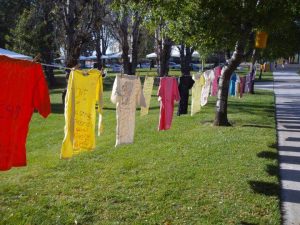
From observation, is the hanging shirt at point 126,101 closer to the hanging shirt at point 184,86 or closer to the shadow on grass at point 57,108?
the hanging shirt at point 184,86

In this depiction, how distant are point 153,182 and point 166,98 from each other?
2120 mm

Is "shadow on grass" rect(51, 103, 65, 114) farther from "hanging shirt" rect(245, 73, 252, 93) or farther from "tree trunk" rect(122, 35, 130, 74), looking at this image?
"hanging shirt" rect(245, 73, 252, 93)

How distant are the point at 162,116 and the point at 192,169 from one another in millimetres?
1323

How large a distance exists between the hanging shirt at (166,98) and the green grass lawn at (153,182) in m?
0.66

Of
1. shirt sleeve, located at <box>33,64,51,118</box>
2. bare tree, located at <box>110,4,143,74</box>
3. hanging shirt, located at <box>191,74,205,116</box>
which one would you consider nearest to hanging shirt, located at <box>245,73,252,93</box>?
bare tree, located at <box>110,4,143,74</box>

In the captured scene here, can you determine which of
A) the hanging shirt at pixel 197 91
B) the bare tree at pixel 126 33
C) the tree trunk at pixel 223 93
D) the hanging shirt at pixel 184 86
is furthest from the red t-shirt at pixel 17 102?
the bare tree at pixel 126 33

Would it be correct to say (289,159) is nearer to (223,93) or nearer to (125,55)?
(223,93)

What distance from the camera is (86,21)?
63.3 ft

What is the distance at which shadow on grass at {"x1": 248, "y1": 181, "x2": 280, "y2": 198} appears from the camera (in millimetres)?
6213

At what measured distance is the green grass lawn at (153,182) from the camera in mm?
5281

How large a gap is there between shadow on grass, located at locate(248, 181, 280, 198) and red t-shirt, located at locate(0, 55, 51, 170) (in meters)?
3.32

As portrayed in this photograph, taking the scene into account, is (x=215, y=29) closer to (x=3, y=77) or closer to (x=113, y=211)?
(x=113, y=211)

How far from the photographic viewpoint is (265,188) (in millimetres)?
6418

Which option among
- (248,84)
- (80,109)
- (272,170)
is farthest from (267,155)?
(248,84)
